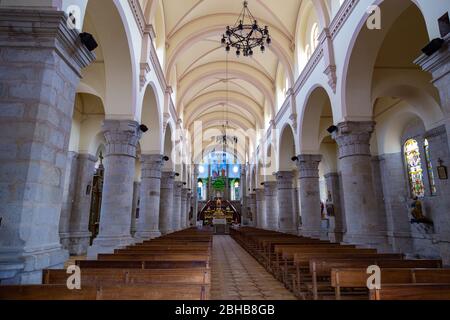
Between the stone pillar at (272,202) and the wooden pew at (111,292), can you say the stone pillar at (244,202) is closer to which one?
the stone pillar at (272,202)

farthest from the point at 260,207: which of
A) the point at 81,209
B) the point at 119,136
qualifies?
the point at 119,136

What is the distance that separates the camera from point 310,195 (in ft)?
39.6

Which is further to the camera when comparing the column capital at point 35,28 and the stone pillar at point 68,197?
the stone pillar at point 68,197

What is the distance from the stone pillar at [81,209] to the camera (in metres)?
11.8

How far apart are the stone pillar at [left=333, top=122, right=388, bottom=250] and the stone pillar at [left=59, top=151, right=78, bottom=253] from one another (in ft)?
33.5

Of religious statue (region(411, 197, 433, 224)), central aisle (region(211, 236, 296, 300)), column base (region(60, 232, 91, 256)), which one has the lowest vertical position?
central aisle (region(211, 236, 296, 300))

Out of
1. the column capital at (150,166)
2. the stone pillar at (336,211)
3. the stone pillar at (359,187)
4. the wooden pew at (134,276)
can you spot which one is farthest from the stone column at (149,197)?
the stone pillar at (336,211)

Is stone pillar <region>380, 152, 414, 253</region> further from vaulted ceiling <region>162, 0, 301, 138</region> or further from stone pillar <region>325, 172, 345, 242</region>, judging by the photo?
vaulted ceiling <region>162, 0, 301, 138</region>

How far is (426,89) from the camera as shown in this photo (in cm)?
985

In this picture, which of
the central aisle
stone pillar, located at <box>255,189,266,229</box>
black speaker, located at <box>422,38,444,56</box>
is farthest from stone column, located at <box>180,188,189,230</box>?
black speaker, located at <box>422,38,444,56</box>

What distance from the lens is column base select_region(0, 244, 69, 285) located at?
3.06 m

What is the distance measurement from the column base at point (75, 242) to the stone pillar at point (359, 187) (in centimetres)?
1007

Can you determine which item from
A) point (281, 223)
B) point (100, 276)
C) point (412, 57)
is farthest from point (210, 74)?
point (100, 276)
